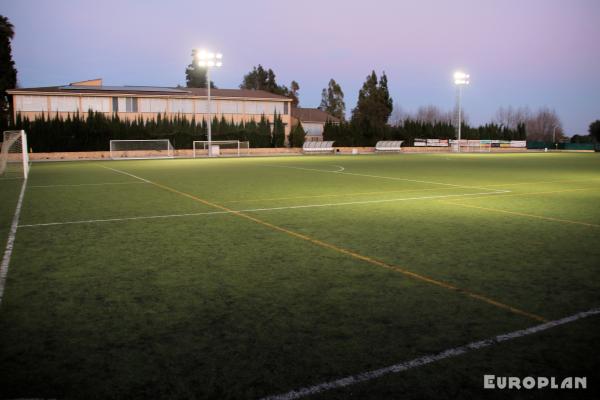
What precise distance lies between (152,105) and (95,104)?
20.2 feet

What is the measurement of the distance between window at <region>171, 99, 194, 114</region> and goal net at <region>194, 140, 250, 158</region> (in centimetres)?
1227

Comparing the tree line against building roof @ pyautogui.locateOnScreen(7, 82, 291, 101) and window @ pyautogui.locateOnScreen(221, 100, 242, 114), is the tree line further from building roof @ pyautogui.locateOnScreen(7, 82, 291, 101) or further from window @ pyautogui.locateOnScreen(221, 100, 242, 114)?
window @ pyautogui.locateOnScreen(221, 100, 242, 114)

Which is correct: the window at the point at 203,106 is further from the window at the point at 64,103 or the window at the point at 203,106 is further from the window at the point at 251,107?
the window at the point at 64,103

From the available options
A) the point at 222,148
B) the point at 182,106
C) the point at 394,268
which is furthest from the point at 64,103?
Result: the point at 394,268

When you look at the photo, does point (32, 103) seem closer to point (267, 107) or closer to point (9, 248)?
point (267, 107)

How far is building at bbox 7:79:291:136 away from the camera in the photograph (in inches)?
2062

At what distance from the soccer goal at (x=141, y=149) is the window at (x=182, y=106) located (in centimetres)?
1435

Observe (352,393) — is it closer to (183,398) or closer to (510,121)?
(183,398)

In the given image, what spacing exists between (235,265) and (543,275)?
3.67 meters

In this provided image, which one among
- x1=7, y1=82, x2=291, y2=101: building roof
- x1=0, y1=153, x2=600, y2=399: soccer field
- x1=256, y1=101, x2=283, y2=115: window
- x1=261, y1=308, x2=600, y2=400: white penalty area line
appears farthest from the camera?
x1=256, y1=101, x2=283, y2=115: window

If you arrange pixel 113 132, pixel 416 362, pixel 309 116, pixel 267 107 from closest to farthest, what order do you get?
pixel 416 362, pixel 113 132, pixel 267 107, pixel 309 116

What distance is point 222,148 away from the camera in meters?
49.3

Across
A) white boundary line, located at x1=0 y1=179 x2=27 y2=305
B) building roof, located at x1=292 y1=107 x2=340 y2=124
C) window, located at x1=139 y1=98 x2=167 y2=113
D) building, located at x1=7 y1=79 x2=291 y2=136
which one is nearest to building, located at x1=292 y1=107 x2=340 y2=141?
building roof, located at x1=292 y1=107 x2=340 y2=124

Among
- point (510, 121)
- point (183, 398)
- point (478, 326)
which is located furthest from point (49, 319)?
point (510, 121)
